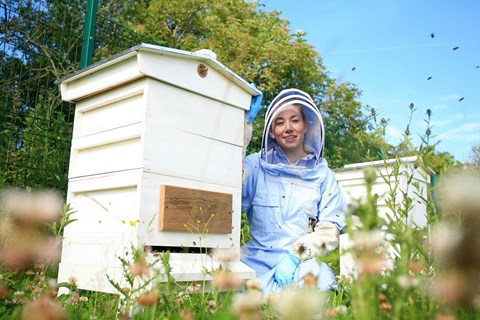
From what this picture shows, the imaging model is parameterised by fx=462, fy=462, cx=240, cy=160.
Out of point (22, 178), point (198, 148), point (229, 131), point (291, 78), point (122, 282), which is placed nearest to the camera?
point (122, 282)

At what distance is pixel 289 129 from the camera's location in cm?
363

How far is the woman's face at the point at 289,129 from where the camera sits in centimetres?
362

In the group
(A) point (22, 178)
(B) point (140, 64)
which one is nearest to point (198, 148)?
(B) point (140, 64)

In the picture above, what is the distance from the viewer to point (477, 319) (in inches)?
32.7

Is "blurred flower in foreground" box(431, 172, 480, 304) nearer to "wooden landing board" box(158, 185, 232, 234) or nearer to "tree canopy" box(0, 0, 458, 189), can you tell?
"tree canopy" box(0, 0, 458, 189)

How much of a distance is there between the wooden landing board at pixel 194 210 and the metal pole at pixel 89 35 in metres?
2.04

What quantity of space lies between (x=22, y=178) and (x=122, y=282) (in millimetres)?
2298

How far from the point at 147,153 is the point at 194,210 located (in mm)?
392

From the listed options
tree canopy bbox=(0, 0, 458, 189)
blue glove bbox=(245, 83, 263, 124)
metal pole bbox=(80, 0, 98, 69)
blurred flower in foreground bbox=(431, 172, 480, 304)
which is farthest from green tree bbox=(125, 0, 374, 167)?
blurred flower in foreground bbox=(431, 172, 480, 304)

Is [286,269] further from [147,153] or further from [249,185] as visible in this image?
[147,153]

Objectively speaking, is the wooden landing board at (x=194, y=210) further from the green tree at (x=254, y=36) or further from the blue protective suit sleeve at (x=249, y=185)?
the green tree at (x=254, y=36)

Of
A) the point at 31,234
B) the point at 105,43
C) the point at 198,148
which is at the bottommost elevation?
the point at 31,234

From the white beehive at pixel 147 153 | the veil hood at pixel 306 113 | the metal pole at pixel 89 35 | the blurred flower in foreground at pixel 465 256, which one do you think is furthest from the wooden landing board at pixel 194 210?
the metal pole at pixel 89 35

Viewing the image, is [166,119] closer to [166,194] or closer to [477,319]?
[166,194]
